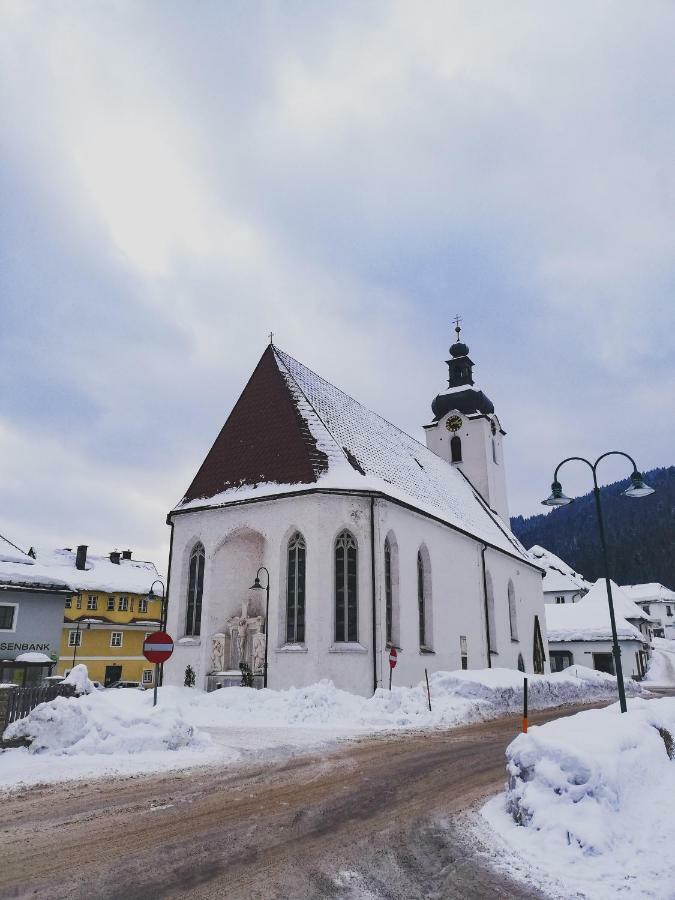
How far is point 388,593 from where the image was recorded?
23344 millimetres

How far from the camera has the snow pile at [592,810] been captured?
210 inches

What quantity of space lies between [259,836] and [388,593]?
1716cm

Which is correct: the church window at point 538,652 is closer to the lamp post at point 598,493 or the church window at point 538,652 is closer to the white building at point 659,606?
the lamp post at point 598,493

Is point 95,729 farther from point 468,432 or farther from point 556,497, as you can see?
point 468,432

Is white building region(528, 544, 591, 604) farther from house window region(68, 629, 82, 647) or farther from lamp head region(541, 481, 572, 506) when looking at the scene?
lamp head region(541, 481, 572, 506)

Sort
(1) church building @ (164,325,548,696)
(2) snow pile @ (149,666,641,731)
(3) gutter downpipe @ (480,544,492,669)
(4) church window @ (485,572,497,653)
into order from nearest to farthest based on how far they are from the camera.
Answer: (2) snow pile @ (149,666,641,731), (1) church building @ (164,325,548,696), (3) gutter downpipe @ (480,544,492,669), (4) church window @ (485,572,497,653)

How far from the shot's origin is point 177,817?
7117 millimetres

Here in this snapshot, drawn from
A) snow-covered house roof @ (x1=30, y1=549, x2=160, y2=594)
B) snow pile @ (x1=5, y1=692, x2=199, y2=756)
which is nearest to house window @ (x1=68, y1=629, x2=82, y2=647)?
snow-covered house roof @ (x1=30, y1=549, x2=160, y2=594)

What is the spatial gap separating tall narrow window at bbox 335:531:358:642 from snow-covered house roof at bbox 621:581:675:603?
10122 centimetres

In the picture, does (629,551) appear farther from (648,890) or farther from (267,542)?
(648,890)

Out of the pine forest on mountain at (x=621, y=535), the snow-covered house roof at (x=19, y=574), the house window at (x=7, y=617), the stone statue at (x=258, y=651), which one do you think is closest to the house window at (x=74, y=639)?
the snow-covered house roof at (x=19, y=574)

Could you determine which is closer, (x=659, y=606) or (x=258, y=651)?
(x=258, y=651)

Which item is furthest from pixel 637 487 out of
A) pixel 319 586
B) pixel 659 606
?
pixel 659 606

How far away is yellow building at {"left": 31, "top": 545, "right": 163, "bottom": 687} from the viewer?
153 feet
